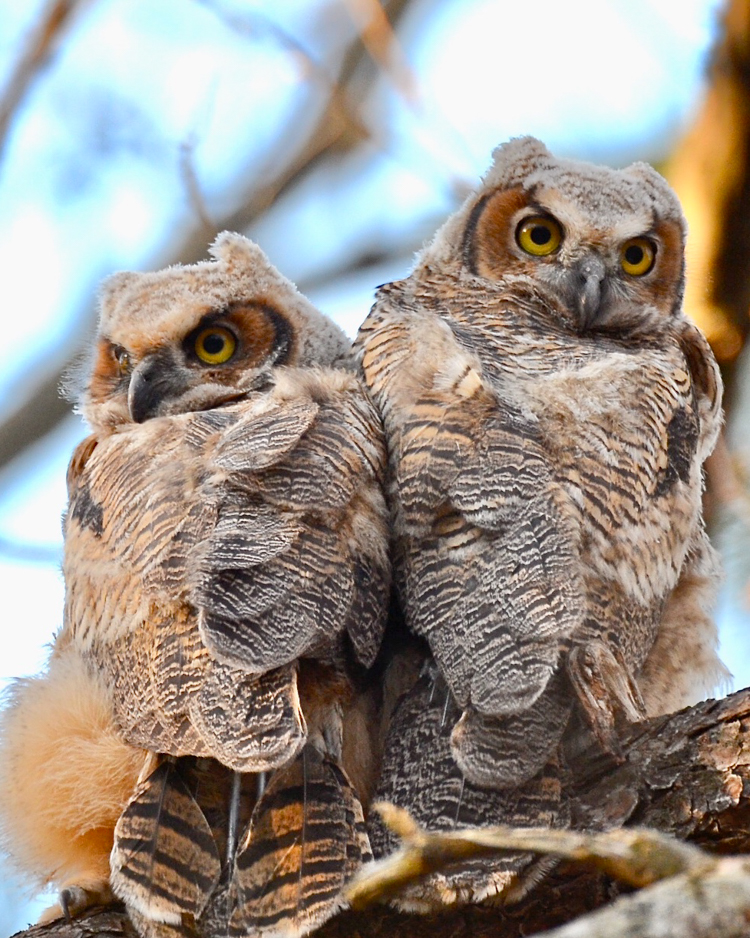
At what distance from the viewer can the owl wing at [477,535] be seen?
2.25 metres

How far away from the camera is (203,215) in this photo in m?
4.55

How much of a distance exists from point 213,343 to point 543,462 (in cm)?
135

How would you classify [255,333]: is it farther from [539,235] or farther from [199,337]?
[539,235]

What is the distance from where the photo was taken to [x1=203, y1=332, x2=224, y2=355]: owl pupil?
11.7ft

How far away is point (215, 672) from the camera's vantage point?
2.18m

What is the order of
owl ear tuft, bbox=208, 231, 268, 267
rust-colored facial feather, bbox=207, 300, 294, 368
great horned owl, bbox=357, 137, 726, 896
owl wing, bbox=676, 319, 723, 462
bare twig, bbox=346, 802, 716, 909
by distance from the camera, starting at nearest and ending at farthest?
1. bare twig, bbox=346, 802, 716, 909
2. great horned owl, bbox=357, 137, 726, 896
3. owl wing, bbox=676, 319, 723, 462
4. rust-colored facial feather, bbox=207, 300, 294, 368
5. owl ear tuft, bbox=208, 231, 268, 267

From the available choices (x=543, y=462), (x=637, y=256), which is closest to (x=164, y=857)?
(x=543, y=462)

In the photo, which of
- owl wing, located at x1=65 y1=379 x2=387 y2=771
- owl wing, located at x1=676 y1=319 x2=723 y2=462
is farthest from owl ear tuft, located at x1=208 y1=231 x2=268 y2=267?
owl wing, located at x1=676 y1=319 x2=723 y2=462

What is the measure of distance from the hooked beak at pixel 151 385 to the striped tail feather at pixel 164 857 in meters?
1.35

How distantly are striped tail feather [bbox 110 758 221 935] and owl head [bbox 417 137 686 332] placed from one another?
192 cm

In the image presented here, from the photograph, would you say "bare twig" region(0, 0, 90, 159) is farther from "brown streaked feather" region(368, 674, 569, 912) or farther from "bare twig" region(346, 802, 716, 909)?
"bare twig" region(346, 802, 716, 909)

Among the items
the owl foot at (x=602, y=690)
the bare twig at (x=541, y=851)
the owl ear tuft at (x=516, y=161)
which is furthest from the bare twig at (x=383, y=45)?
the bare twig at (x=541, y=851)

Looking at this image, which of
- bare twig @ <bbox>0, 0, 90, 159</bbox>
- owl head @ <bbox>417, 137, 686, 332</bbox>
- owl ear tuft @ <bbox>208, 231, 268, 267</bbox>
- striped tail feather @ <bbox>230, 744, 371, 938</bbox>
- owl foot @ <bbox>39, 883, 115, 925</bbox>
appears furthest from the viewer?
bare twig @ <bbox>0, 0, 90, 159</bbox>

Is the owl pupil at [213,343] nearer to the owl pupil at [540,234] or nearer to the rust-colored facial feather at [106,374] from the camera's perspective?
the rust-colored facial feather at [106,374]
